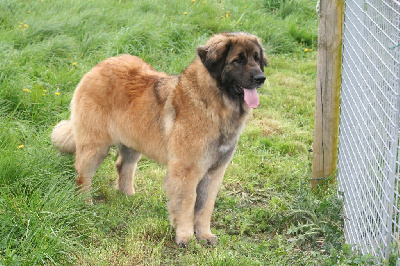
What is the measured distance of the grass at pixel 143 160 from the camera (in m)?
3.84

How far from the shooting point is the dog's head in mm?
4043

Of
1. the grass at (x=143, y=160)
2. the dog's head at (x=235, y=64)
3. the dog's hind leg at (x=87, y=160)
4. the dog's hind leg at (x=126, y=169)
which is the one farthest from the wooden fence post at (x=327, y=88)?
the dog's hind leg at (x=87, y=160)

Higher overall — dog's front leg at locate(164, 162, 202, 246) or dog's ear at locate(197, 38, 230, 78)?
dog's ear at locate(197, 38, 230, 78)

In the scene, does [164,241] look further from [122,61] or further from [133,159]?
[122,61]

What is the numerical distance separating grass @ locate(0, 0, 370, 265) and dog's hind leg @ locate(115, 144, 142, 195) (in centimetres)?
17

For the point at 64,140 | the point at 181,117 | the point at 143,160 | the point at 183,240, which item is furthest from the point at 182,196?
the point at 143,160

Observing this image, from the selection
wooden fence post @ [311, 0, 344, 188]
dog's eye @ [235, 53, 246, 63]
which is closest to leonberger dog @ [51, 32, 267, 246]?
dog's eye @ [235, 53, 246, 63]

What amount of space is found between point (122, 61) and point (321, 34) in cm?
182

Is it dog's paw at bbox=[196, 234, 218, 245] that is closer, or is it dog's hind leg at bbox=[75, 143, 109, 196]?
dog's paw at bbox=[196, 234, 218, 245]

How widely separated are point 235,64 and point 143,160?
232 cm

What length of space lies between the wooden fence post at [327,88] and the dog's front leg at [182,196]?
4.49 feet

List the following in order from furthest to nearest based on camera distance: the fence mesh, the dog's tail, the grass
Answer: the dog's tail
the grass
the fence mesh

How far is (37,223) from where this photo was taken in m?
3.70

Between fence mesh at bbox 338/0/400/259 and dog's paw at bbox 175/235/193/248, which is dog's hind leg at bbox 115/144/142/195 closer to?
dog's paw at bbox 175/235/193/248
